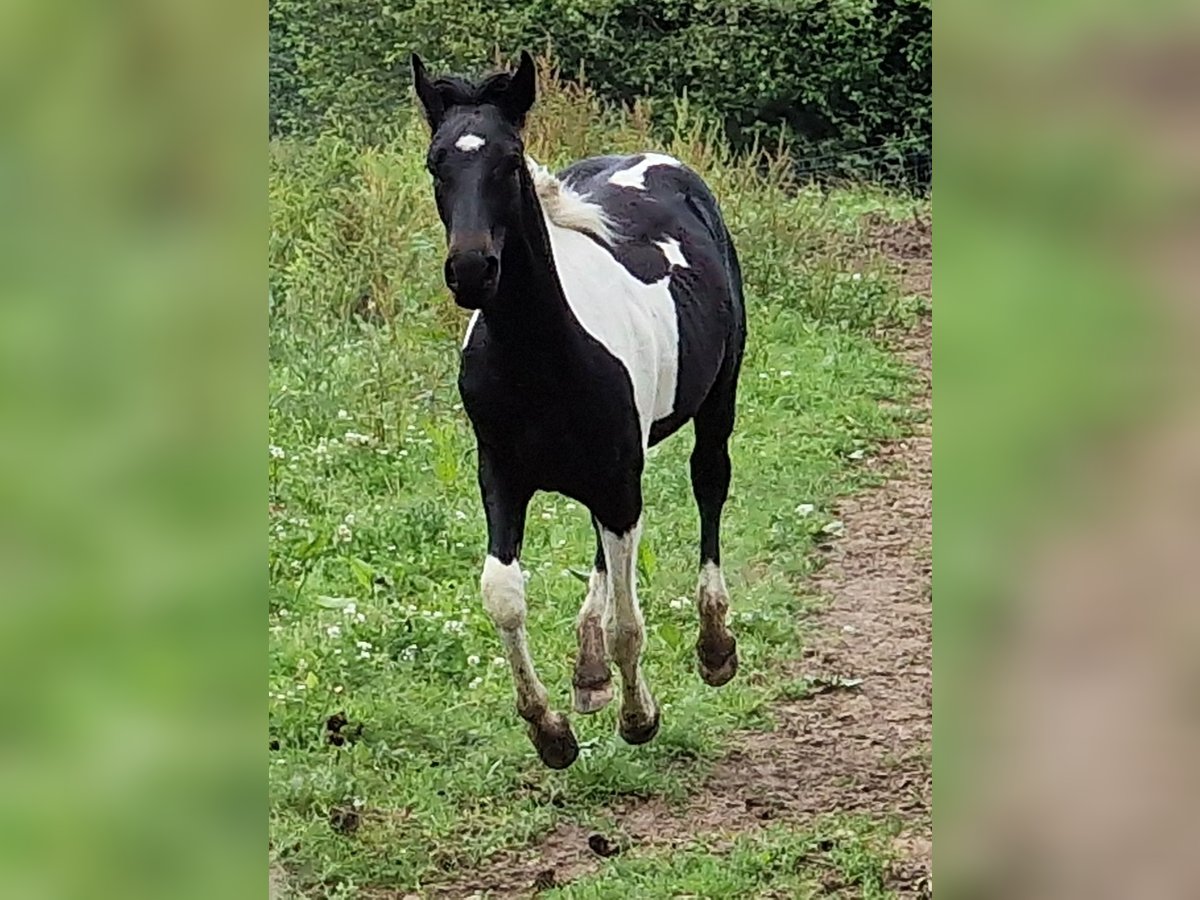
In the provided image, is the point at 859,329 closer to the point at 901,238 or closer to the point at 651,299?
the point at 901,238

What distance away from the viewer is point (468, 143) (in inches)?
54.9

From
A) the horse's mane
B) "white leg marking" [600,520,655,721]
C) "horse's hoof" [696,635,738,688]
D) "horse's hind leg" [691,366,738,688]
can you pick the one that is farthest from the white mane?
"horse's hoof" [696,635,738,688]

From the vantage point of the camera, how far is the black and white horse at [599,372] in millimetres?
1547

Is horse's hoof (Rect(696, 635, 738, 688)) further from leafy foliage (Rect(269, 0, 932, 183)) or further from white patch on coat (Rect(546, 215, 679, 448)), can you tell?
leafy foliage (Rect(269, 0, 932, 183))

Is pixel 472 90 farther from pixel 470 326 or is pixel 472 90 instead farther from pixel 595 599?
pixel 595 599

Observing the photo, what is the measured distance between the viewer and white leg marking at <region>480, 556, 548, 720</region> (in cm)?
163

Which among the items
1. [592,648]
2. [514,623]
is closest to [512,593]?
[514,623]

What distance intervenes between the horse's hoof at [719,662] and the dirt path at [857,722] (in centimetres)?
8
